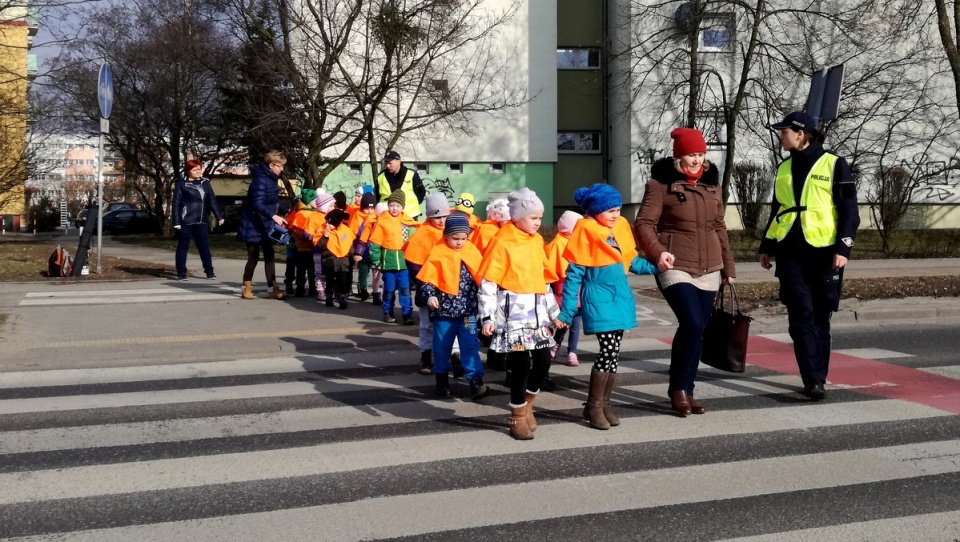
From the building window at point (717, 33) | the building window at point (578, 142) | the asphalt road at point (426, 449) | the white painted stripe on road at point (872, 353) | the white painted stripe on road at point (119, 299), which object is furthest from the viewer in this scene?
the building window at point (578, 142)

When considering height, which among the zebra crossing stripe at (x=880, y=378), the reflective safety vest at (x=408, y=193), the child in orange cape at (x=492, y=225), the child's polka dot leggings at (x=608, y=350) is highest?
the reflective safety vest at (x=408, y=193)

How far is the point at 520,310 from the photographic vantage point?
5.96m

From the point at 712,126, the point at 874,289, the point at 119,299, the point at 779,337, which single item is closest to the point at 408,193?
the point at 119,299

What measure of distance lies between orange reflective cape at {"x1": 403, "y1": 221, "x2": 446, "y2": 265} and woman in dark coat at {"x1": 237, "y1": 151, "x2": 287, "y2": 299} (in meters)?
4.85

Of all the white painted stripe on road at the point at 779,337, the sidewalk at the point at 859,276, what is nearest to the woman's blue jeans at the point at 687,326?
the white painted stripe on road at the point at 779,337

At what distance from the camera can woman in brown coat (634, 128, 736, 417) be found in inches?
249

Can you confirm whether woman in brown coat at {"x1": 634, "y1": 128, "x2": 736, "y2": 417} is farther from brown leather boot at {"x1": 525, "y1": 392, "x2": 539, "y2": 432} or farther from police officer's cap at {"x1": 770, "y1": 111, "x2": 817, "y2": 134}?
brown leather boot at {"x1": 525, "y1": 392, "x2": 539, "y2": 432}

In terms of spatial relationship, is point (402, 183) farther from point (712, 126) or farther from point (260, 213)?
point (712, 126)

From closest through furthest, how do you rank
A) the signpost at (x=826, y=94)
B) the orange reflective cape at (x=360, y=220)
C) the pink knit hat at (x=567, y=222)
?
the pink knit hat at (x=567, y=222) < the signpost at (x=826, y=94) < the orange reflective cape at (x=360, y=220)

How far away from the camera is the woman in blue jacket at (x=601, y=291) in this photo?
6117 mm

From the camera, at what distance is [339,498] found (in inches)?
187

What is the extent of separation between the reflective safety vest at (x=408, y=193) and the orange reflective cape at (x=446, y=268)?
450cm

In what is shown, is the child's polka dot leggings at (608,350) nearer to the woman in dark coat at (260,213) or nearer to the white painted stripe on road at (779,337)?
the white painted stripe on road at (779,337)

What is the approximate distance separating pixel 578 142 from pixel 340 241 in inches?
997
